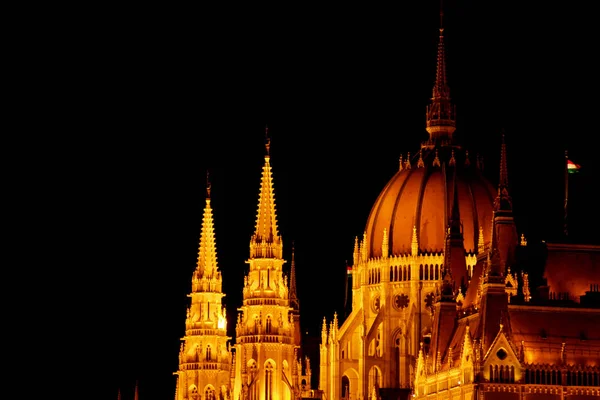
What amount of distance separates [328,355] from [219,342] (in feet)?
28.0

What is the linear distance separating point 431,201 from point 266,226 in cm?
1508

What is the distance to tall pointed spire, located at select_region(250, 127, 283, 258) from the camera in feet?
487

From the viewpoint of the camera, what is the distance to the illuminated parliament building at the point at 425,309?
4884 inches

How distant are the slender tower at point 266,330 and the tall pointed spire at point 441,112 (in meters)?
17.8

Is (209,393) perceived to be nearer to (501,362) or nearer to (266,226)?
(266,226)

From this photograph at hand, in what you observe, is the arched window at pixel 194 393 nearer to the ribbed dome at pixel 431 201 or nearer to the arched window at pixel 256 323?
the arched window at pixel 256 323

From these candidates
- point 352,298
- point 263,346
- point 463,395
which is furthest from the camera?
point 352,298

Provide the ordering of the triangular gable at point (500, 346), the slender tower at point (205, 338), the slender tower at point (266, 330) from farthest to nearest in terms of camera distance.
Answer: the slender tower at point (205, 338) → the slender tower at point (266, 330) → the triangular gable at point (500, 346)

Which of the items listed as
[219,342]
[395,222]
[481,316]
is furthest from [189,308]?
[481,316]

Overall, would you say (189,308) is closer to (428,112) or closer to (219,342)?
(219,342)

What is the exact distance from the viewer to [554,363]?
124m

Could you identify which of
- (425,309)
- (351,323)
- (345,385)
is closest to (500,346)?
(425,309)

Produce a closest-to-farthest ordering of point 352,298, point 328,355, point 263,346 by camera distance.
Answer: point 263,346 < point 328,355 < point 352,298

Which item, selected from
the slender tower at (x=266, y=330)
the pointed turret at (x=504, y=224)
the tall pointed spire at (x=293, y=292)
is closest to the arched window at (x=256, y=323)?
the slender tower at (x=266, y=330)
